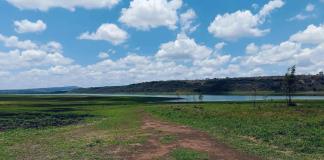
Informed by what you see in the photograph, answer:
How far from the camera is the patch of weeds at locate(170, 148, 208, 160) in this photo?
26.5m

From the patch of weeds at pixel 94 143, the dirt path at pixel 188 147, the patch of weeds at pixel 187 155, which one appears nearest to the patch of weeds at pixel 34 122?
the patch of weeds at pixel 94 143

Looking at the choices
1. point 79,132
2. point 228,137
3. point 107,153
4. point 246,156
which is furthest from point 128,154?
point 79,132

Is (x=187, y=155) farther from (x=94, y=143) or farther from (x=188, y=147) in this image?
(x=94, y=143)

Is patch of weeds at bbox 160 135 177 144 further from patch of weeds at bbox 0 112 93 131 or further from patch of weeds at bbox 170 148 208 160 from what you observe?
patch of weeds at bbox 0 112 93 131

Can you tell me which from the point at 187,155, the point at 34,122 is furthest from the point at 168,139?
the point at 34,122

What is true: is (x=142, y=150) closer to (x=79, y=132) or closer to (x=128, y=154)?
(x=128, y=154)

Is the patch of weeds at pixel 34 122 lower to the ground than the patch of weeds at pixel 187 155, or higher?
lower

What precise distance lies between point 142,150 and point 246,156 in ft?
29.7

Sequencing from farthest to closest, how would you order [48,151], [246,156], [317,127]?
[317,127], [48,151], [246,156]

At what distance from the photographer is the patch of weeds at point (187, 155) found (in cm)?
2652

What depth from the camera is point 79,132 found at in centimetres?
4481

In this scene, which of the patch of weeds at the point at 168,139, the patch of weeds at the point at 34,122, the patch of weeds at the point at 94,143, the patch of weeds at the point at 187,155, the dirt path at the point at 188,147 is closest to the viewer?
the patch of weeds at the point at 187,155

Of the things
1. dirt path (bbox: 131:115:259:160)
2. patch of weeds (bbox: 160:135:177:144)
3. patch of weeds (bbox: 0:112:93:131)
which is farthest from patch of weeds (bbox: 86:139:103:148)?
patch of weeds (bbox: 0:112:93:131)

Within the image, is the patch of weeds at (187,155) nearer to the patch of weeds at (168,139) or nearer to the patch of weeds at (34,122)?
the patch of weeds at (168,139)
